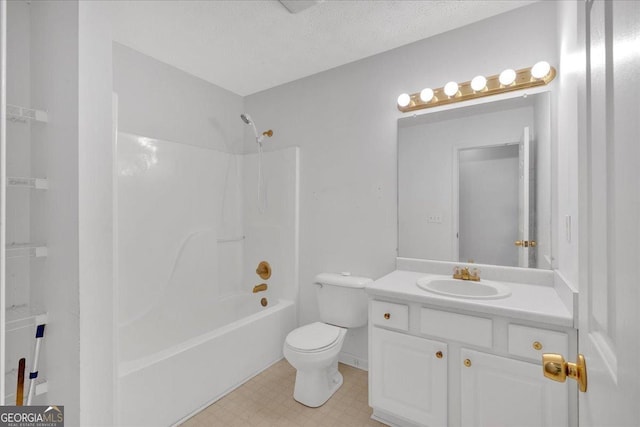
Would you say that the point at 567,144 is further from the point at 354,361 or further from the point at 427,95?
the point at 354,361

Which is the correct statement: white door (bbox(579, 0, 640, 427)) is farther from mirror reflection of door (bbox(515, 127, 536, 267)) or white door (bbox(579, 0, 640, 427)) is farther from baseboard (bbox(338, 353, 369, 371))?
baseboard (bbox(338, 353, 369, 371))

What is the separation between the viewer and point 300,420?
1.79 meters

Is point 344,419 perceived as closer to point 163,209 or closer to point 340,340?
point 340,340

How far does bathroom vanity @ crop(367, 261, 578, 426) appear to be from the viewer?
124 centimetres

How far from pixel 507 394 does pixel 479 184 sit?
3.91 ft

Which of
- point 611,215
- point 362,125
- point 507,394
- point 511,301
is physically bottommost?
point 507,394

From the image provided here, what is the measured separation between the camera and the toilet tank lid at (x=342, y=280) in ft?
7.11

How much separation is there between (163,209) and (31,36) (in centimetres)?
129

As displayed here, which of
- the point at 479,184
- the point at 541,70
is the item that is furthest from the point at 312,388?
the point at 541,70

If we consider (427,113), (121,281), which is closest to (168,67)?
(121,281)

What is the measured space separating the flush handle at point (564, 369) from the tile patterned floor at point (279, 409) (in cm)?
143

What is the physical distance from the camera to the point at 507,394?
132cm

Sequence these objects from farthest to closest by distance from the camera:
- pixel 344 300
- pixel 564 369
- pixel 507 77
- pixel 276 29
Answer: pixel 344 300 → pixel 276 29 → pixel 507 77 → pixel 564 369

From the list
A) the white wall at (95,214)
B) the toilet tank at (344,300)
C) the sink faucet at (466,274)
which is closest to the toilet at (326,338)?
the toilet tank at (344,300)
